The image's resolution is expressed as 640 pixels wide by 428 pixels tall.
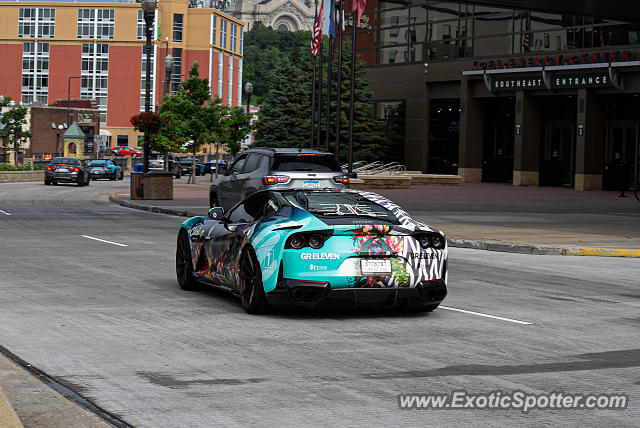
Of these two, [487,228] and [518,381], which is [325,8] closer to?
[487,228]

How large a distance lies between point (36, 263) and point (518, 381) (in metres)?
10.0

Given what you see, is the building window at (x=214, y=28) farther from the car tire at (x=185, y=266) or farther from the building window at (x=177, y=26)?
the car tire at (x=185, y=266)

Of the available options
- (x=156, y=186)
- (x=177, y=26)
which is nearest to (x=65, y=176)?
(x=156, y=186)

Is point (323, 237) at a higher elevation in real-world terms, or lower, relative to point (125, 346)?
higher

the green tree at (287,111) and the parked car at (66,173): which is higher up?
the green tree at (287,111)

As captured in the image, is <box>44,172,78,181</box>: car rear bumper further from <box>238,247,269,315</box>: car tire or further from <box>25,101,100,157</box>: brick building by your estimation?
<box>25,101,100,157</box>: brick building

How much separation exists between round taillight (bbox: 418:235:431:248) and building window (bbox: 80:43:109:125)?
14079 cm

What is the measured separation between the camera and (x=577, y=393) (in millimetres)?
7199

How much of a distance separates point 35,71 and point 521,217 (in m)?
129

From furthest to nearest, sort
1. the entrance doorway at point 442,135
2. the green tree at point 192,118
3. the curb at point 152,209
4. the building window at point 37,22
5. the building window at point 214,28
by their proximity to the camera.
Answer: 1. the building window at point 214,28
2. the building window at point 37,22
3. the entrance doorway at point 442,135
4. the green tree at point 192,118
5. the curb at point 152,209

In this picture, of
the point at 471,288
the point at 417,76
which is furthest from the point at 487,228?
the point at 417,76

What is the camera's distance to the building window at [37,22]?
14762 centimetres

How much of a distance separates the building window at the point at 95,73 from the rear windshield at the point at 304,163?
128 m

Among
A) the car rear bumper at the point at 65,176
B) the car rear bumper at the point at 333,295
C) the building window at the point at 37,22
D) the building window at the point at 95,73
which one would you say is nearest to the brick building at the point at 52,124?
the building window at the point at 95,73
